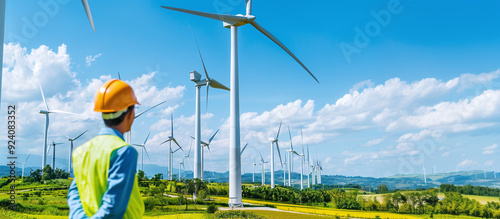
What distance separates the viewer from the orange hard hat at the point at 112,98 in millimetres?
2832

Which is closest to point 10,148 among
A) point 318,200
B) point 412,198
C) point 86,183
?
point 86,183

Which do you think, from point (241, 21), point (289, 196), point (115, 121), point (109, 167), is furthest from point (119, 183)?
point (289, 196)

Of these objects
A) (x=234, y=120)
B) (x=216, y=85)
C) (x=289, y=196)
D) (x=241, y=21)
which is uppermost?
(x=241, y=21)

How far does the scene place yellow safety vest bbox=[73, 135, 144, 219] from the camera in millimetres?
2662

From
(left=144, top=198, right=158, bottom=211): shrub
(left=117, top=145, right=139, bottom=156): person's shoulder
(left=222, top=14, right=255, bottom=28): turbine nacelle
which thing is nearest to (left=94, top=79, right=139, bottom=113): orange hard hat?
(left=117, top=145, right=139, bottom=156): person's shoulder

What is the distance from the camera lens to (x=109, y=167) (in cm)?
263

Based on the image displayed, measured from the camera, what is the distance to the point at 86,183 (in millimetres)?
2811

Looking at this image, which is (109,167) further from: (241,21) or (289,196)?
(289,196)

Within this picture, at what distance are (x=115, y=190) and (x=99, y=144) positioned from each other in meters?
0.38

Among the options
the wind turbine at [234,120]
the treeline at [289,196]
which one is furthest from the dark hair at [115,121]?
the treeline at [289,196]

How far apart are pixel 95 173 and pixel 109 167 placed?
0.46 feet

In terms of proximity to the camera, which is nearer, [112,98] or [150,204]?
[112,98]

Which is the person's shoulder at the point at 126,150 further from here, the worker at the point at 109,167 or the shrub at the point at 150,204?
the shrub at the point at 150,204

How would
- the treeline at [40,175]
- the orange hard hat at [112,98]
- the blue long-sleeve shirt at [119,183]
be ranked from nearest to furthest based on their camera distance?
the blue long-sleeve shirt at [119,183] → the orange hard hat at [112,98] → the treeline at [40,175]
